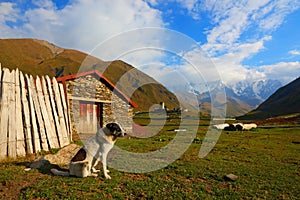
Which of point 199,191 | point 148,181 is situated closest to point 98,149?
point 148,181

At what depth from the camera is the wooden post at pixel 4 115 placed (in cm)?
794

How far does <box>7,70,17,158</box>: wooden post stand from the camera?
8170 mm

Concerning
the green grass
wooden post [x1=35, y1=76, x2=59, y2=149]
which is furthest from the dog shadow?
wooden post [x1=35, y1=76, x2=59, y2=149]

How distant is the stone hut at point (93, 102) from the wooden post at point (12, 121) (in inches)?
303

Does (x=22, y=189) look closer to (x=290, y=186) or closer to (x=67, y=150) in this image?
(x=67, y=150)

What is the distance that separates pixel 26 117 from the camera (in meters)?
8.91

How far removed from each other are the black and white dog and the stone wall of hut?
10.9 metres

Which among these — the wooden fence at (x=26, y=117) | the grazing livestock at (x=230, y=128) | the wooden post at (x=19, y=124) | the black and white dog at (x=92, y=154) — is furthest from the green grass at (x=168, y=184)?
the grazing livestock at (x=230, y=128)

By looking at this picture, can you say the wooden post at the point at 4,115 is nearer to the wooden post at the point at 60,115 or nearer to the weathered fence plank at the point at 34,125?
the weathered fence plank at the point at 34,125

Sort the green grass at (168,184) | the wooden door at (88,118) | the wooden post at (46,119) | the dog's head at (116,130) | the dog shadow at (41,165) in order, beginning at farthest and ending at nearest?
the wooden door at (88,118) → the wooden post at (46,119) → the dog shadow at (41,165) → the dog's head at (116,130) → the green grass at (168,184)

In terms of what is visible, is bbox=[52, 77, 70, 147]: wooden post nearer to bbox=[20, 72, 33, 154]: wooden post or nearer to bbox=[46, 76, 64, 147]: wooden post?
bbox=[46, 76, 64, 147]: wooden post

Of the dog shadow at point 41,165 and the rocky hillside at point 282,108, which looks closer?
the dog shadow at point 41,165

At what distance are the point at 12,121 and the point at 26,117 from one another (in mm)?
611

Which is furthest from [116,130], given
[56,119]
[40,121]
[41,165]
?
[56,119]
